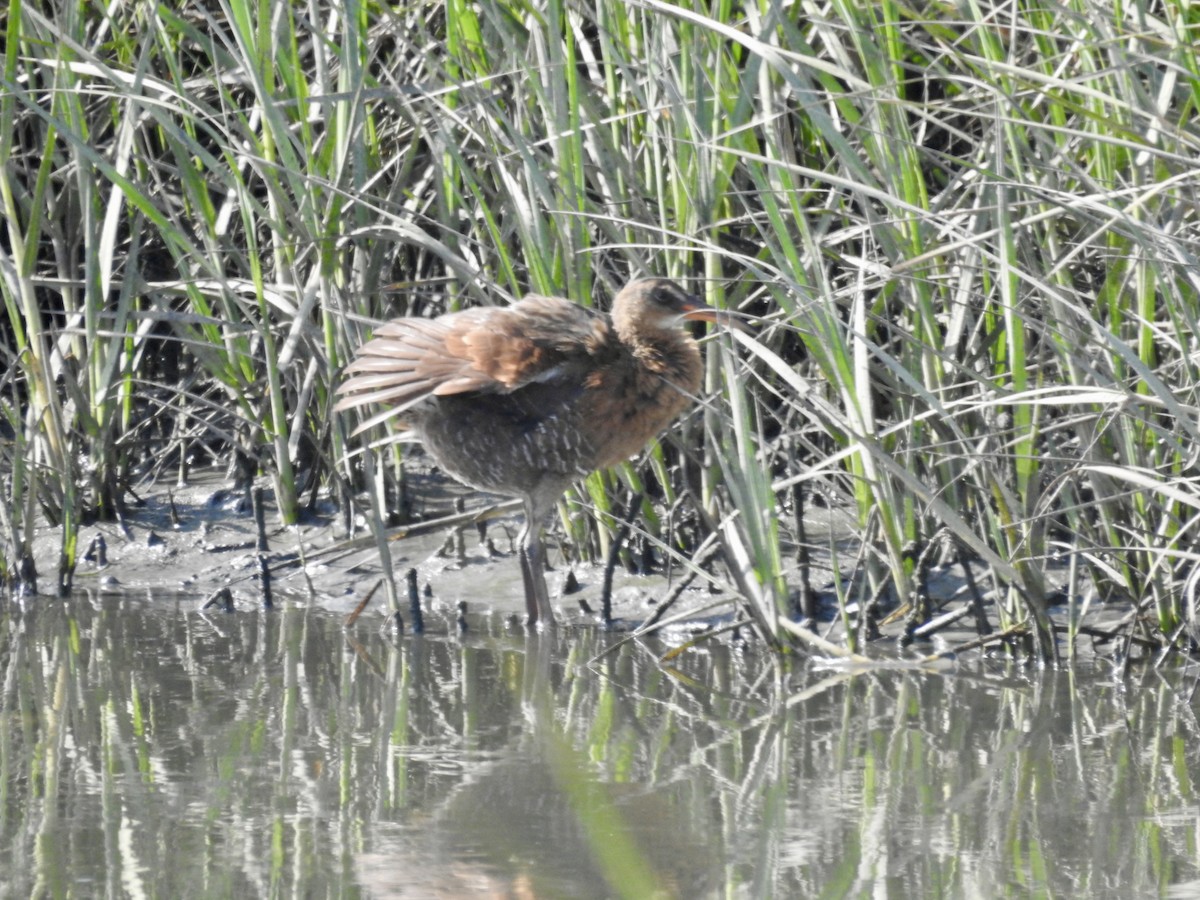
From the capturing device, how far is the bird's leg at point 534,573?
4.82m

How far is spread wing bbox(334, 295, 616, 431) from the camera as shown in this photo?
4.55m

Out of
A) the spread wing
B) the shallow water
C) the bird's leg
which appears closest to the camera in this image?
the shallow water

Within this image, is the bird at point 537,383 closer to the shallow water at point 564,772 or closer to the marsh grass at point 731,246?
the marsh grass at point 731,246

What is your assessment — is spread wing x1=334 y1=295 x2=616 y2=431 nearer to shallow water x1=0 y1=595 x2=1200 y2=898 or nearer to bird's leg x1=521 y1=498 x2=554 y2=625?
bird's leg x1=521 y1=498 x2=554 y2=625

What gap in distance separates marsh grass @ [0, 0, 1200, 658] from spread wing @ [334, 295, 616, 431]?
201 millimetres

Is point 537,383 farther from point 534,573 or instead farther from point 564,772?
point 564,772

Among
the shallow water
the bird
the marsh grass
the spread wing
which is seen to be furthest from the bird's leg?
the spread wing

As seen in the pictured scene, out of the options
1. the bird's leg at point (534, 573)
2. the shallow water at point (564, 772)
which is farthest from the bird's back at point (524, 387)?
the shallow water at point (564, 772)

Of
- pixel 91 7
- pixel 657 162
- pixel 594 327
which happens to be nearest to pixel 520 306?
pixel 594 327

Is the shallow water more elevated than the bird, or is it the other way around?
the bird

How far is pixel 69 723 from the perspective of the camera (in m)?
3.78

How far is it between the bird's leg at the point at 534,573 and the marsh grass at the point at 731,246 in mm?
214

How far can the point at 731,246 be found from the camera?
518 centimetres

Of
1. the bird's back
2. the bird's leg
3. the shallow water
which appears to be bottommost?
the shallow water
